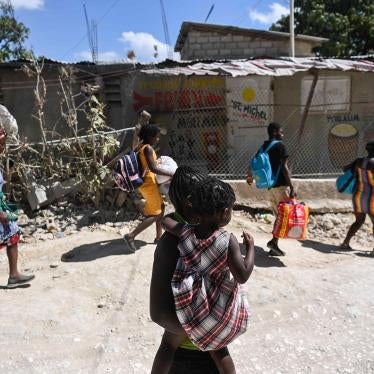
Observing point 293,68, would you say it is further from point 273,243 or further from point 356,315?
point 356,315

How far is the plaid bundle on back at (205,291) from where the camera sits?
6.25 ft

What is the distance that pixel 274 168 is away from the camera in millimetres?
4973

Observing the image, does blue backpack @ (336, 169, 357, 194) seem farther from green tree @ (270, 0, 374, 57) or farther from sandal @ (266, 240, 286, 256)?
green tree @ (270, 0, 374, 57)

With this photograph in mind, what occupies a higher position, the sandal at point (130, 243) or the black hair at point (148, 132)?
the black hair at point (148, 132)

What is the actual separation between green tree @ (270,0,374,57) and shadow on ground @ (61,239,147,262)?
13.2 m

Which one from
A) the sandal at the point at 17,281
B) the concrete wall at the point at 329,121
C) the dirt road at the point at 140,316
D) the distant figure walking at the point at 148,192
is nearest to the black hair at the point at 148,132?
the distant figure walking at the point at 148,192

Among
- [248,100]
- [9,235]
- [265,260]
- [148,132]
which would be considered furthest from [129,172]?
[248,100]

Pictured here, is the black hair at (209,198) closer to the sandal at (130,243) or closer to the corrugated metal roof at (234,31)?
the sandal at (130,243)

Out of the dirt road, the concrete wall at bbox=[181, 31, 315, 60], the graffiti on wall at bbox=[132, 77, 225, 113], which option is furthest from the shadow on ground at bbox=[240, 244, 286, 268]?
the concrete wall at bbox=[181, 31, 315, 60]

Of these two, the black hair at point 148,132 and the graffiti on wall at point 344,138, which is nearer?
the black hair at point 148,132

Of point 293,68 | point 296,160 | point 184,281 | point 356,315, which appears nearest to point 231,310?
point 184,281

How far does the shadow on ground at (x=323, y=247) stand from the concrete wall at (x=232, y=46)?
261 inches

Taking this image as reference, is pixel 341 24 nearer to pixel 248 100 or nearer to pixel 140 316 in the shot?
pixel 248 100

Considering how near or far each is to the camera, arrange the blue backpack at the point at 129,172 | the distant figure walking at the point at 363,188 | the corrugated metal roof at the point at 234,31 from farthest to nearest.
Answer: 1. the corrugated metal roof at the point at 234,31
2. the distant figure walking at the point at 363,188
3. the blue backpack at the point at 129,172
